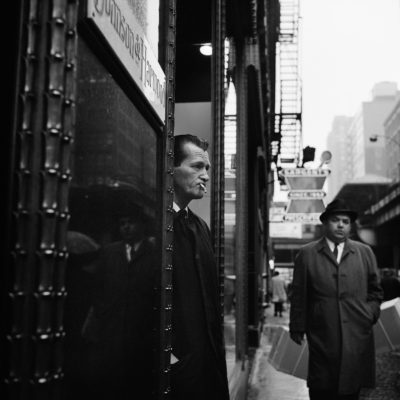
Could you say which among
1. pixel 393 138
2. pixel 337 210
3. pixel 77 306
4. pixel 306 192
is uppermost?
pixel 393 138

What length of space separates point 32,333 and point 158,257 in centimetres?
→ 110

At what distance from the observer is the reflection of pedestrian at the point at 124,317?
4.66 ft

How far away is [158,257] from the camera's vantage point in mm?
2094

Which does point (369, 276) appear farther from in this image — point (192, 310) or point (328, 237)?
point (192, 310)

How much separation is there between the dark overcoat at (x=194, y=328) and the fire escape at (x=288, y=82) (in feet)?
44.8

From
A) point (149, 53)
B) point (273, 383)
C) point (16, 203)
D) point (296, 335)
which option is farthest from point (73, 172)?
point (273, 383)

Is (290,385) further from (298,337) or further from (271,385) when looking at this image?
(298,337)

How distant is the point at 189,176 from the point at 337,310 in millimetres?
2823

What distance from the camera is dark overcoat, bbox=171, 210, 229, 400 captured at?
8.73 feet

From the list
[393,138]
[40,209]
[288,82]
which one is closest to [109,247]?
[40,209]

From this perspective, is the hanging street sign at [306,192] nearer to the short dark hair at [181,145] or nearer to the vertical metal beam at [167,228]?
the short dark hair at [181,145]

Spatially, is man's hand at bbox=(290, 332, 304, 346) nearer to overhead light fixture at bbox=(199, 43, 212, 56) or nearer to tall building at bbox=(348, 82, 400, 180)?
overhead light fixture at bbox=(199, 43, 212, 56)

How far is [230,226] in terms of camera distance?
602 cm

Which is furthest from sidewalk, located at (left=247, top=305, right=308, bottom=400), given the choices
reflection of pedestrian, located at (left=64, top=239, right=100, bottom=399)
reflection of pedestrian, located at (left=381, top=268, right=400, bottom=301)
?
reflection of pedestrian, located at (left=381, top=268, right=400, bottom=301)
